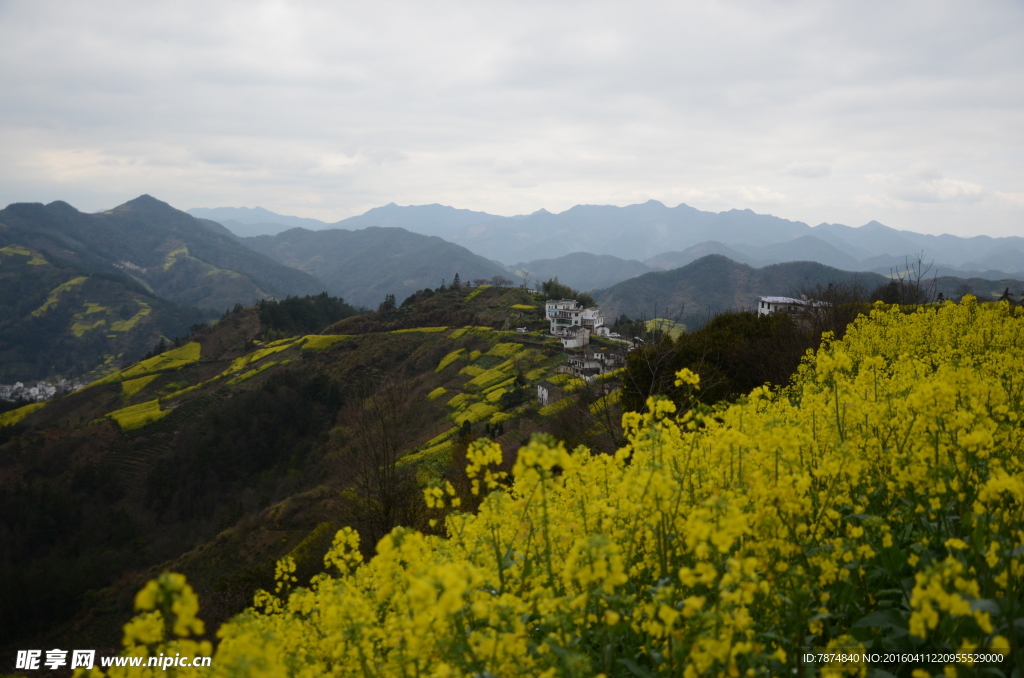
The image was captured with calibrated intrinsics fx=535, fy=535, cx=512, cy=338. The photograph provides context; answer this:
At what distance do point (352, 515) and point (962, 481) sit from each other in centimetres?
2028

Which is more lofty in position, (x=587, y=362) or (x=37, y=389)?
(x=587, y=362)

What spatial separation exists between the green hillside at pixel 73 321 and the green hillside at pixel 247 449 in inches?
3826

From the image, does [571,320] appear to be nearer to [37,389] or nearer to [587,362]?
[587,362]

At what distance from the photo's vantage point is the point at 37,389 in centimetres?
13375

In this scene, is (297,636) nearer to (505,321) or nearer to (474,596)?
(474,596)

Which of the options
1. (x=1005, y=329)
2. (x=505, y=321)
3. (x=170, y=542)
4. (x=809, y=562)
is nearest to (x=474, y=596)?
(x=809, y=562)

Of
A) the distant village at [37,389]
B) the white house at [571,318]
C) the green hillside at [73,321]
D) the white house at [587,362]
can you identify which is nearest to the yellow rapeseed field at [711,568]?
the white house at [587,362]

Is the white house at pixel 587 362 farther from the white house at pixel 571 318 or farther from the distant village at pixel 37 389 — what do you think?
the distant village at pixel 37 389

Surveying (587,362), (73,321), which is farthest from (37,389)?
(587,362)

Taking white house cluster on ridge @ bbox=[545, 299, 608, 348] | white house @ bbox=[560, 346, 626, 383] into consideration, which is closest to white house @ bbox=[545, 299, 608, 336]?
white house cluster on ridge @ bbox=[545, 299, 608, 348]

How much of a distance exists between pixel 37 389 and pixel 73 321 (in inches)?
1892

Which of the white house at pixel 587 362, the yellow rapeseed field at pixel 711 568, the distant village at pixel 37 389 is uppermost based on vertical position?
the yellow rapeseed field at pixel 711 568

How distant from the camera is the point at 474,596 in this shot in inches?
145

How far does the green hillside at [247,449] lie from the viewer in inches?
933
